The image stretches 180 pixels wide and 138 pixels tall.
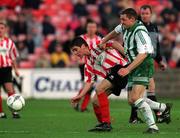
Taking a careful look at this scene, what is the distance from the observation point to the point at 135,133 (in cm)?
1153

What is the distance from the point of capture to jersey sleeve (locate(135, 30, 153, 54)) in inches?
442

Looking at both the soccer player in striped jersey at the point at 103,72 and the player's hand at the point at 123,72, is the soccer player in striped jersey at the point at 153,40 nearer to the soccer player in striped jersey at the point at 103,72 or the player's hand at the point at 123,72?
the soccer player in striped jersey at the point at 103,72

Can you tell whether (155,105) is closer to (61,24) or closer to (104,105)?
(104,105)

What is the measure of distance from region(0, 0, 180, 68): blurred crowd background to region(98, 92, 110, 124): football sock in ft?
39.0

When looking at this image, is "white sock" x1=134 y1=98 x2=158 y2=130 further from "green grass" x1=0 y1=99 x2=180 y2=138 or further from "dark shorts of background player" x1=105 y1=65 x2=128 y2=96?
"dark shorts of background player" x1=105 y1=65 x2=128 y2=96

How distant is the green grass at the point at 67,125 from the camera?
11.3m

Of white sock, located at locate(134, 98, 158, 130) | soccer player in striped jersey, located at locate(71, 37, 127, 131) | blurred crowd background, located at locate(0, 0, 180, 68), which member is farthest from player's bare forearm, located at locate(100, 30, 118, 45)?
blurred crowd background, located at locate(0, 0, 180, 68)

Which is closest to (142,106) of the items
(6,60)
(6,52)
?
(6,60)

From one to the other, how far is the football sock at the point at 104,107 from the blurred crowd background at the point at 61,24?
11.9 meters

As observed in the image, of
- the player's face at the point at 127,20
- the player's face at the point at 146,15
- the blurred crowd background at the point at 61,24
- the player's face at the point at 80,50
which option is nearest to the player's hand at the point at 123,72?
the player's face at the point at 127,20

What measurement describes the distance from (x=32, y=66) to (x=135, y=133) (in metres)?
12.8

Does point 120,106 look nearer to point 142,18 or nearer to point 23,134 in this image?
point 142,18

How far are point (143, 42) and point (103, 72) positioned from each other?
1535 mm

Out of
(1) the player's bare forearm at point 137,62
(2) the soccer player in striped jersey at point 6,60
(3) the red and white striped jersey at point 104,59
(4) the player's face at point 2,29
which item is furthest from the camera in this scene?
(2) the soccer player in striped jersey at point 6,60
